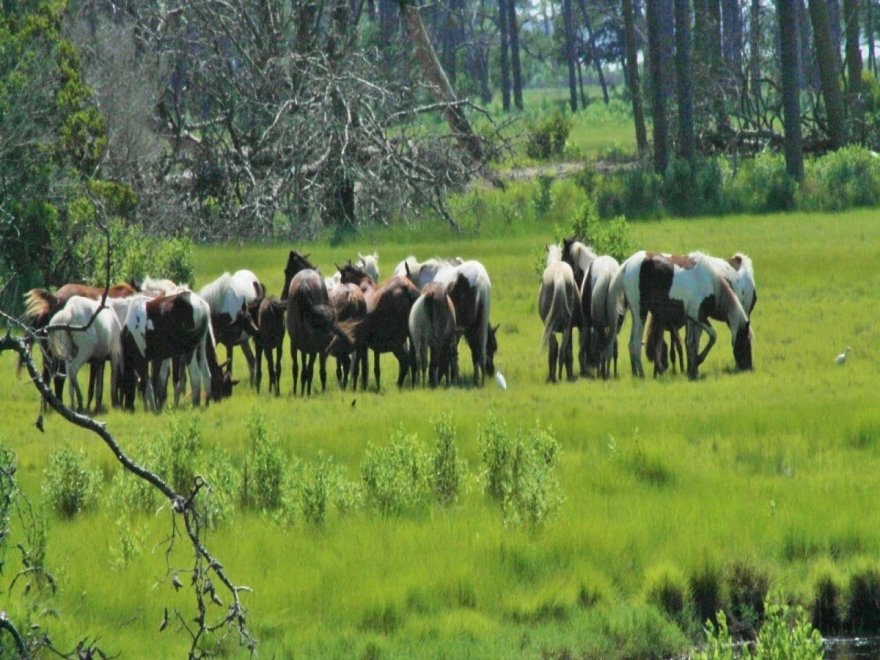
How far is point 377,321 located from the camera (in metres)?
18.3

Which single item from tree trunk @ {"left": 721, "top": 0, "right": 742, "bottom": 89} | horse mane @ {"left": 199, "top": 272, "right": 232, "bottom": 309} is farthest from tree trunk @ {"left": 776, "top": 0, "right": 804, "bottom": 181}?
horse mane @ {"left": 199, "top": 272, "right": 232, "bottom": 309}

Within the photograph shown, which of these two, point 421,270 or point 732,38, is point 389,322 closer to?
point 421,270

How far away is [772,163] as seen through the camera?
38750 mm

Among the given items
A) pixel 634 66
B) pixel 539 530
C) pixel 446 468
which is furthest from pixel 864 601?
pixel 634 66

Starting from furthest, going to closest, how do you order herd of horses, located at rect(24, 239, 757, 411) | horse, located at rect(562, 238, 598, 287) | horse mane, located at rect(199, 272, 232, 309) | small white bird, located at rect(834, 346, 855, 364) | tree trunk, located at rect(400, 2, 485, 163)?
tree trunk, located at rect(400, 2, 485, 163) → horse, located at rect(562, 238, 598, 287) → horse mane, located at rect(199, 272, 232, 309) → small white bird, located at rect(834, 346, 855, 364) → herd of horses, located at rect(24, 239, 757, 411)

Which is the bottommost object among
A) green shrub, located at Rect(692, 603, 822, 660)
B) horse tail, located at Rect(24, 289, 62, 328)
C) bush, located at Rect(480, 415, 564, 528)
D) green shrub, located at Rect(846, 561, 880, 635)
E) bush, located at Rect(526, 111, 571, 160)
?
green shrub, located at Rect(846, 561, 880, 635)

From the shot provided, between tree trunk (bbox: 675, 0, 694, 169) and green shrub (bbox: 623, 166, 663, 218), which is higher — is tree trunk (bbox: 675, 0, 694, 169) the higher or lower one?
the higher one

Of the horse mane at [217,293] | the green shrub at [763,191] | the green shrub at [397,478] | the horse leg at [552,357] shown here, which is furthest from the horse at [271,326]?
the green shrub at [763,191]

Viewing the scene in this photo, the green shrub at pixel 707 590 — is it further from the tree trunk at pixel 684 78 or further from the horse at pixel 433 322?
the tree trunk at pixel 684 78

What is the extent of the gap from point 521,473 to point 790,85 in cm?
2652

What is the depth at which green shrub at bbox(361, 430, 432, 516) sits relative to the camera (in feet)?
37.7

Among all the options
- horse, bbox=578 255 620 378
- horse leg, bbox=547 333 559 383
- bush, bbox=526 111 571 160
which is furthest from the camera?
bush, bbox=526 111 571 160

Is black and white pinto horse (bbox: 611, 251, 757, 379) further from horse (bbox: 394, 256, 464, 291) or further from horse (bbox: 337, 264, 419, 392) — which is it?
horse (bbox: 394, 256, 464, 291)

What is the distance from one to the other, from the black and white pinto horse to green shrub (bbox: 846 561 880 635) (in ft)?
24.3
